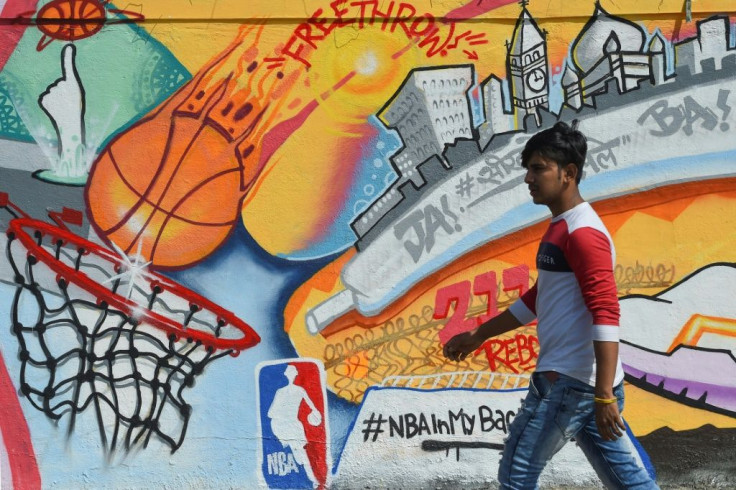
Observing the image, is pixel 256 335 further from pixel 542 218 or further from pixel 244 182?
pixel 542 218

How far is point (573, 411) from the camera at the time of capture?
126 inches

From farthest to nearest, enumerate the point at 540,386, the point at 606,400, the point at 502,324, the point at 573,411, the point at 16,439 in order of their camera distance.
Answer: the point at 16,439 < the point at 502,324 < the point at 540,386 < the point at 573,411 < the point at 606,400

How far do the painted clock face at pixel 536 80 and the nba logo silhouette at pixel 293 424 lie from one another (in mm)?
1901

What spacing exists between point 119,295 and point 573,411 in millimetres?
2592

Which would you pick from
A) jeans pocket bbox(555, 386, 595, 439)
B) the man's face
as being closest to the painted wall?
the man's face

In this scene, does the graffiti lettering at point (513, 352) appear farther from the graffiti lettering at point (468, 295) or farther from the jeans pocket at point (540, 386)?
the jeans pocket at point (540, 386)

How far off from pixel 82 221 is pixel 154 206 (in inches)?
15.2

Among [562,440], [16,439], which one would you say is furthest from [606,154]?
[16,439]

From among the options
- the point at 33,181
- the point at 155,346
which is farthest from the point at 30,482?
the point at 33,181

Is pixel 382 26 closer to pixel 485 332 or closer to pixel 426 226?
pixel 426 226

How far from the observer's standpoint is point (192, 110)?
475 cm

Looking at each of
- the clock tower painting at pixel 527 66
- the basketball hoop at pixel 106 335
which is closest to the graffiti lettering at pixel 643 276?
the clock tower painting at pixel 527 66

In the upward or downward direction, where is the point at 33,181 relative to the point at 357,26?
downward

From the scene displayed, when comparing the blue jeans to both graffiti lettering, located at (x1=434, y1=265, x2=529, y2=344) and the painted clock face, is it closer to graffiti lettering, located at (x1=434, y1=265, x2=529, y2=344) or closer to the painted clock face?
graffiti lettering, located at (x1=434, y1=265, x2=529, y2=344)
